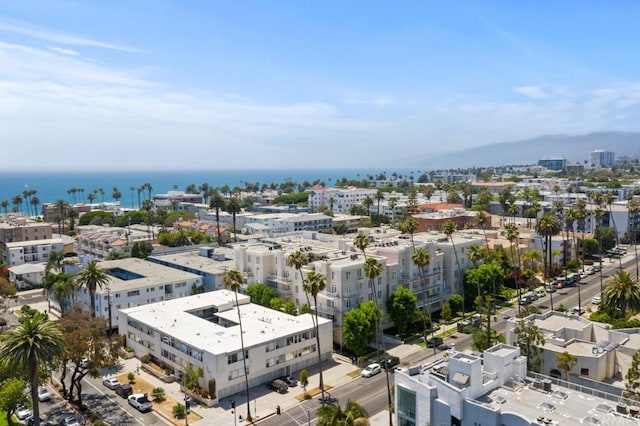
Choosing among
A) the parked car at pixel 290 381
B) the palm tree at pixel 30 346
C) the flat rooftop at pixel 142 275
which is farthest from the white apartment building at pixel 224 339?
the palm tree at pixel 30 346

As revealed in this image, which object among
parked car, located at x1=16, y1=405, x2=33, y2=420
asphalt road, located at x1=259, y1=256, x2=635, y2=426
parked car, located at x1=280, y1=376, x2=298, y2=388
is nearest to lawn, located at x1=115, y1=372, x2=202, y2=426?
asphalt road, located at x1=259, y1=256, x2=635, y2=426

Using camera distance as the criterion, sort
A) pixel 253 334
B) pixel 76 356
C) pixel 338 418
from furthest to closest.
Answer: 1. pixel 253 334
2. pixel 76 356
3. pixel 338 418

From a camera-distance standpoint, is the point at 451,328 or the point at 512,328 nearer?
the point at 512,328

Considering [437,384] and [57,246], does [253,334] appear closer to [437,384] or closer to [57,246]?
[437,384]

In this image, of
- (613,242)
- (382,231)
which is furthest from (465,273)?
(613,242)

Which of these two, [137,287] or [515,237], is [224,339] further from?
[515,237]

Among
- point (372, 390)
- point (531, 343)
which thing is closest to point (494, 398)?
point (531, 343)
